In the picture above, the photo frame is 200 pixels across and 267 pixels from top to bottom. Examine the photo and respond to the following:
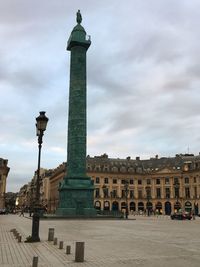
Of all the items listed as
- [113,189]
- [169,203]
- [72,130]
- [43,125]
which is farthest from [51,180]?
[43,125]

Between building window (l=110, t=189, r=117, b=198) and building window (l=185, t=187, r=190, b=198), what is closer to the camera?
building window (l=185, t=187, r=190, b=198)

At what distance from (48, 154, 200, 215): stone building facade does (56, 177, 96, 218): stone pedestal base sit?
204 ft

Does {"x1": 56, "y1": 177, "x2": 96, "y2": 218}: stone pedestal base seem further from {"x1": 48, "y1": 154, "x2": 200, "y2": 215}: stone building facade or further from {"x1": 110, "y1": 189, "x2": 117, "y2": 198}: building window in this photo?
{"x1": 110, "y1": 189, "x2": 117, "y2": 198}: building window

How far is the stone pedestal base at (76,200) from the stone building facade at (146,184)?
62.2 metres

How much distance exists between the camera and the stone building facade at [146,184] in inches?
4870

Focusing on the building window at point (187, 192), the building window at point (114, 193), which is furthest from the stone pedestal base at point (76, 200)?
the building window at point (187, 192)

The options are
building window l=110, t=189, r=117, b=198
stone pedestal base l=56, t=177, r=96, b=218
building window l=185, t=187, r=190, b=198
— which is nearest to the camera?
stone pedestal base l=56, t=177, r=96, b=218

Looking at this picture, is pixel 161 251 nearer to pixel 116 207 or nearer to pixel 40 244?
pixel 40 244

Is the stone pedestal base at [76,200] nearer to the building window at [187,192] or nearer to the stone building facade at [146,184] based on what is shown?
the stone building facade at [146,184]

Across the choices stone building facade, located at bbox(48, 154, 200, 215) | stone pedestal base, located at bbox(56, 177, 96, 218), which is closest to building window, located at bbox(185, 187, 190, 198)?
stone building facade, located at bbox(48, 154, 200, 215)

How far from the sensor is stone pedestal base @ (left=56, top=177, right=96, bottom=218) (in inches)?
2312

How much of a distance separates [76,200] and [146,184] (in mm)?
75875

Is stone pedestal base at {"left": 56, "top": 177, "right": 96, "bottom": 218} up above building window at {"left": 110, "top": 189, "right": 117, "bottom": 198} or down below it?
below

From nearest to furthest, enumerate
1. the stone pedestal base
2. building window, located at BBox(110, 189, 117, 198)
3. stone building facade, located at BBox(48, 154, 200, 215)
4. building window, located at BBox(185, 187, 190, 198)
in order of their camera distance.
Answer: the stone pedestal base < stone building facade, located at BBox(48, 154, 200, 215) < building window, located at BBox(185, 187, 190, 198) < building window, located at BBox(110, 189, 117, 198)
